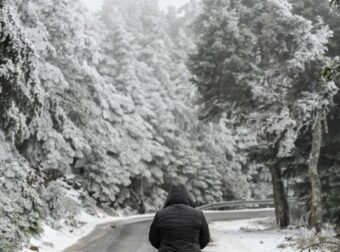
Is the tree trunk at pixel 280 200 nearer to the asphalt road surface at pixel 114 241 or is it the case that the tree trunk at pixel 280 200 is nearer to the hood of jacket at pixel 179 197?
the asphalt road surface at pixel 114 241

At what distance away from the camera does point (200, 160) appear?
146 ft

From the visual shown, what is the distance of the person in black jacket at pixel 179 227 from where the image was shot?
5340 millimetres

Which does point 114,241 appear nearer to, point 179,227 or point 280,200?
point 280,200

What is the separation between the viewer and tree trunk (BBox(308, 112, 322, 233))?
57.8 feet

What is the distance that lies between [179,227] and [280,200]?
1773 cm

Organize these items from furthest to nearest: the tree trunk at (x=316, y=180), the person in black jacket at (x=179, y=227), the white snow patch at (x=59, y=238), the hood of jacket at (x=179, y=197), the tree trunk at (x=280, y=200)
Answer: the tree trunk at (x=280, y=200)
the tree trunk at (x=316, y=180)
the white snow patch at (x=59, y=238)
the hood of jacket at (x=179, y=197)
the person in black jacket at (x=179, y=227)

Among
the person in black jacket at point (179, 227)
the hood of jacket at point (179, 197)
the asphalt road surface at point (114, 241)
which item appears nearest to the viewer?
the person in black jacket at point (179, 227)

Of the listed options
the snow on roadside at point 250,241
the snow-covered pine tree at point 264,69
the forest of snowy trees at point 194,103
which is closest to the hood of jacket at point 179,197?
the forest of snowy trees at point 194,103

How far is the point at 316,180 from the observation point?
18.2 meters

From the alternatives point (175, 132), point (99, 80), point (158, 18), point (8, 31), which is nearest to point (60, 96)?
point (99, 80)

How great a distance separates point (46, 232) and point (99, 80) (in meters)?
9.47

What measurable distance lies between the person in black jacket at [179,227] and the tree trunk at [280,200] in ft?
56.2

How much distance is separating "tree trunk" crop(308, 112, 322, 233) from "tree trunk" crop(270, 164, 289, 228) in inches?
146

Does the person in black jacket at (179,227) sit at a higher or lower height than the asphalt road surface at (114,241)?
higher
